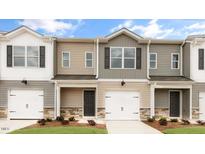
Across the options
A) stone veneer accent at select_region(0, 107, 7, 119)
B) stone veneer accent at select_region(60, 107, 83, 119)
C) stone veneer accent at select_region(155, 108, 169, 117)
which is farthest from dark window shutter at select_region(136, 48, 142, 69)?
stone veneer accent at select_region(0, 107, 7, 119)

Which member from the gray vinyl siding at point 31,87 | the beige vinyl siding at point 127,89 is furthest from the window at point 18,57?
the beige vinyl siding at point 127,89

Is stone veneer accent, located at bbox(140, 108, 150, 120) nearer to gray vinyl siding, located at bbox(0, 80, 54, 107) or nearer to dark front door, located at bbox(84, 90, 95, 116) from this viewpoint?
dark front door, located at bbox(84, 90, 95, 116)

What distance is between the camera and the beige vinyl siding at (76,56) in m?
15.3

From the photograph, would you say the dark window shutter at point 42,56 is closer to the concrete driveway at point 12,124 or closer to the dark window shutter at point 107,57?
the concrete driveway at point 12,124

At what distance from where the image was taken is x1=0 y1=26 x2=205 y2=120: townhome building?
46.5 feet

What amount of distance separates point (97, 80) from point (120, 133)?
14.4ft

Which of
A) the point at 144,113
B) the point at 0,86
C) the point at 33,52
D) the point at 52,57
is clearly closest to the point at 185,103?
Result: the point at 144,113

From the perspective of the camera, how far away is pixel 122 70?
14578 millimetres

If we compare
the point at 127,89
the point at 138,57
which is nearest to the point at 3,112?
the point at 127,89

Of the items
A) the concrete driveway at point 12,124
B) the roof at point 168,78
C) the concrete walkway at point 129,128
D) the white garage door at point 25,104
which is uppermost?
the roof at point 168,78

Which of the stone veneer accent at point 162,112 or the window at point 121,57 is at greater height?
the window at point 121,57

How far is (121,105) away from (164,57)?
13.1ft

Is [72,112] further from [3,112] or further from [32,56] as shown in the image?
[32,56]
